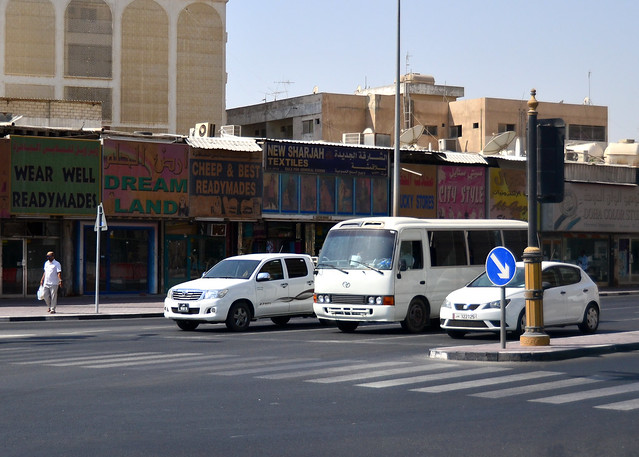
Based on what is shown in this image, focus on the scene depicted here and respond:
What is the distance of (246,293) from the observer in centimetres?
2338

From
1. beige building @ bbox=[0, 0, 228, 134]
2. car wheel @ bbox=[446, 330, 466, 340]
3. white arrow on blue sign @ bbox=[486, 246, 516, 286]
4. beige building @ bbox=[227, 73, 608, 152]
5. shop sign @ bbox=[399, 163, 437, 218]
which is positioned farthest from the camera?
beige building @ bbox=[227, 73, 608, 152]

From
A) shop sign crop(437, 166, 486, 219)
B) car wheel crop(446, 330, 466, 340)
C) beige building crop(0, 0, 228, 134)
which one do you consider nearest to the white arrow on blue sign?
car wheel crop(446, 330, 466, 340)

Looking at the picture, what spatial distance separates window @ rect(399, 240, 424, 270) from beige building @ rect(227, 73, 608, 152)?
38.8 metres

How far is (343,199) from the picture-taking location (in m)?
43.0

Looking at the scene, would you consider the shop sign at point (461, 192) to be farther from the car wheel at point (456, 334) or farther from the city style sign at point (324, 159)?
the car wheel at point (456, 334)

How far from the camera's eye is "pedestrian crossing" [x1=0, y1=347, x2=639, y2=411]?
12.4 m

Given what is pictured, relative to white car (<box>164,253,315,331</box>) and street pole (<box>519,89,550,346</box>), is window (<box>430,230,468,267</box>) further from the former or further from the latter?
street pole (<box>519,89,550,346</box>)

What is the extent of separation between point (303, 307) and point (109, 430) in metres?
15.2

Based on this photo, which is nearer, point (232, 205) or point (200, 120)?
point (232, 205)

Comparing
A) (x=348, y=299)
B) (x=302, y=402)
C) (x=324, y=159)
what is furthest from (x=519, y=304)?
(x=324, y=159)

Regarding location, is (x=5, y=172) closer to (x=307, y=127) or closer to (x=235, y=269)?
(x=235, y=269)

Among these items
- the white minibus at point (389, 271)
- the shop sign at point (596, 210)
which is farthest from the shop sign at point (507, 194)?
the white minibus at point (389, 271)

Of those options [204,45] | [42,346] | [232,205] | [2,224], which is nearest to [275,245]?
[232,205]

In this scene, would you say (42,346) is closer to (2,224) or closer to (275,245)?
(2,224)
